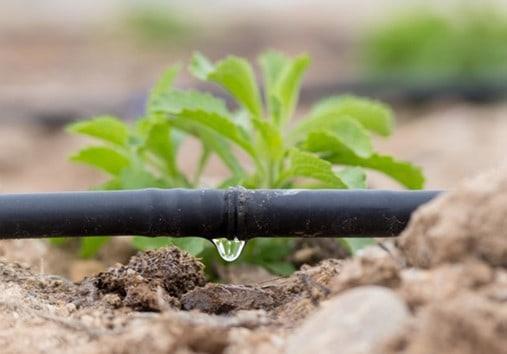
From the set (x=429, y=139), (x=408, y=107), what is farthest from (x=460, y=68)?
(x=429, y=139)

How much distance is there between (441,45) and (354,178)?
19.8 feet

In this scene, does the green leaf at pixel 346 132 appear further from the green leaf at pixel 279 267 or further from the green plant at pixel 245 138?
the green leaf at pixel 279 267

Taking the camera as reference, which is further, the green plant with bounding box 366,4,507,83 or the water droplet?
the green plant with bounding box 366,4,507,83

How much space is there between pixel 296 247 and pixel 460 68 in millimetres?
5465

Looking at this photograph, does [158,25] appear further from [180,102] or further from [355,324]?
[355,324]

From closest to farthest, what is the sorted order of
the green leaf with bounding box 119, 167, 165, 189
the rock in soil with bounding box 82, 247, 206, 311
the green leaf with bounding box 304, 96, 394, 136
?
the rock in soil with bounding box 82, 247, 206, 311 → the green leaf with bounding box 119, 167, 165, 189 → the green leaf with bounding box 304, 96, 394, 136

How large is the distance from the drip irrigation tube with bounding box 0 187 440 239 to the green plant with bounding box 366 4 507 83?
5.85 meters

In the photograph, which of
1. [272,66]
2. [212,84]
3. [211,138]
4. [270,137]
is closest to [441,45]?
[212,84]

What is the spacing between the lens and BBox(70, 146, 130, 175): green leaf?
8.45ft

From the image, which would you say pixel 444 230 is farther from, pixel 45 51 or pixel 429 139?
pixel 45 51

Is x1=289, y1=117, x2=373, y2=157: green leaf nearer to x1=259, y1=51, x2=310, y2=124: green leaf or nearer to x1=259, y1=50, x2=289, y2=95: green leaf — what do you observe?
x1=259, y1=51, x2=310, y2=124: green leaf

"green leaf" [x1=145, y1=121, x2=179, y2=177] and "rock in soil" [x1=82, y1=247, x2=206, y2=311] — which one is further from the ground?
"green leaf" [x1=145, y1=121, x2=179, y2=177]

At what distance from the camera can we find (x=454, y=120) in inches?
267

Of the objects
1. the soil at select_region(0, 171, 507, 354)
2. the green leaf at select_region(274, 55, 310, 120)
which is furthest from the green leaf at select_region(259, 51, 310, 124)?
the soil at select_region(0, 171, 507, 354)
